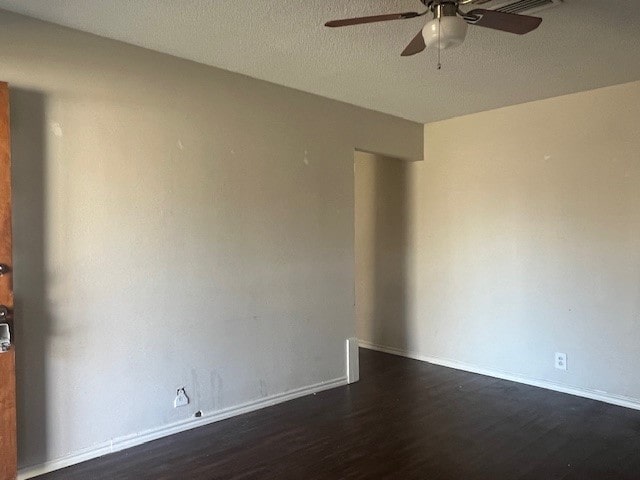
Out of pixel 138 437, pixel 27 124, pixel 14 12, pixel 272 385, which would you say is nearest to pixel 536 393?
pixel 272 385

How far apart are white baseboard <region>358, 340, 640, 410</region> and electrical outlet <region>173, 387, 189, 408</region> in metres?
2.61

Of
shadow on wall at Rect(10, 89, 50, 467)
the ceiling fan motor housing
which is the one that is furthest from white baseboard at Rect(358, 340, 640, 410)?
shadow on wall at Rect(10, 89, 50, 467)

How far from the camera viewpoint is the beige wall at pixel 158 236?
103 inches

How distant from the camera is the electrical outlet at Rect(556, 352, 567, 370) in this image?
3988mm

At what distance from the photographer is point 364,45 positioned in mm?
2898

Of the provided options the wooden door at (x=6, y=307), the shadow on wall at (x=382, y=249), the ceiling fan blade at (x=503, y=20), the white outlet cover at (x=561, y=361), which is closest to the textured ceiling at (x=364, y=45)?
the ceiling fan blade at (x=503, y=20)

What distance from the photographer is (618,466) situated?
2754 mm

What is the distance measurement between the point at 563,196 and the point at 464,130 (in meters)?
1.12

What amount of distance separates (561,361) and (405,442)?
1745mm

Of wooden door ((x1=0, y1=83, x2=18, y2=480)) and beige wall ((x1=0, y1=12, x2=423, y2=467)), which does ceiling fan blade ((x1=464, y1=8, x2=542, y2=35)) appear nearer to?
beige wall ((x1=0, y1=12, x2=423, y2=467))

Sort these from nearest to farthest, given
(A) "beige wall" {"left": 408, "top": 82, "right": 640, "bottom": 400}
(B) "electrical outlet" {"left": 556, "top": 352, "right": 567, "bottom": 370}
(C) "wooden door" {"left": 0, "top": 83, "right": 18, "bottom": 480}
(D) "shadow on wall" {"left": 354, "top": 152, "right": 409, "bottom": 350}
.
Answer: (C) "wooden door" {"left": 0, "top": 83, "right": 18, "bottom": 480} < (A) "beige wall" {"left": 408, "top": 82, "right": 640, "bottom": 400} < (B) "electrical outlet" {"left": 556, "top": 352, "right": 567, "bottom": 370} < (D) "shadow on wall" {"left": 354, "top": 152, "right": 409, "bottom": 350}

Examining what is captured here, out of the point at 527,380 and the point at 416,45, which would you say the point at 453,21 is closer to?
the point at 416,45

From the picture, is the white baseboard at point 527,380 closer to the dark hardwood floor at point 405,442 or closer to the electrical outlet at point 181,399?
the dark hardwood floor at point 405,442

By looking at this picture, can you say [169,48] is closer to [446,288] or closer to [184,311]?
[184,311]
